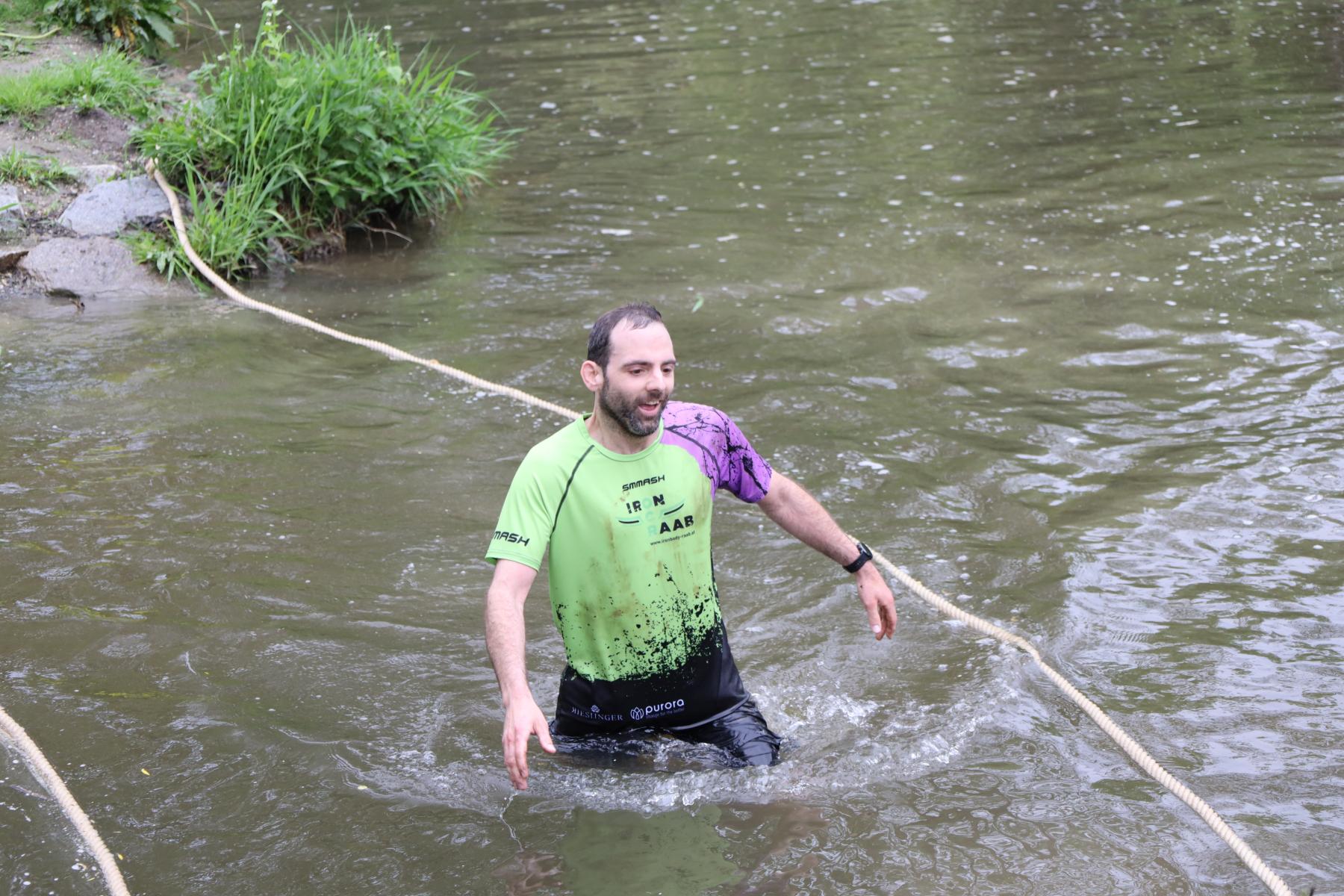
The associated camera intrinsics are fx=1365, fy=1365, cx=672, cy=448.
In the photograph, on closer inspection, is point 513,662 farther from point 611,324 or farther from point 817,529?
point 817,529

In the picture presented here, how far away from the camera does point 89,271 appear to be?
8.94 m

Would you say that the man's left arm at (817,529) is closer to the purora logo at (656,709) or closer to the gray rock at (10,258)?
the purora logo at (656,709)

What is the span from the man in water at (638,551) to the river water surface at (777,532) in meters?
0.27

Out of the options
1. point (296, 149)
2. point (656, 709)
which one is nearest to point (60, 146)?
point (296, 149)

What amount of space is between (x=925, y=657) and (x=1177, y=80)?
10.3 m

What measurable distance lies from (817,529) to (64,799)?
7.75 ft

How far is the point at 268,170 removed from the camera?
30.6ft

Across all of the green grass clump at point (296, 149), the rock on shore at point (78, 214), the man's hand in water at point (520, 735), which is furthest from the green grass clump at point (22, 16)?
the man's hand in water at point (520, 735)

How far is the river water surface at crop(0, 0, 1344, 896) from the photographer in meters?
4.08

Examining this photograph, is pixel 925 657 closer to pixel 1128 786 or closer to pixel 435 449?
pixel 1128 786

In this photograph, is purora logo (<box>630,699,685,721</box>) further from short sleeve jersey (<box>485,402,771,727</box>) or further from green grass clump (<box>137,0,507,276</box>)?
green grass clump (<box>137,0,507,276</box>)

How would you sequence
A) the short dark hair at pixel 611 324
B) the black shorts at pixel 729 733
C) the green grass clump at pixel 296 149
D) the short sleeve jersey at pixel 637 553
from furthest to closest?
the green grass clump at pixel 296 149 < the black shorts at pixel 729 733 < the short sleeve jersey at pixel 637 553 < the short dark hair at pixel 611 324

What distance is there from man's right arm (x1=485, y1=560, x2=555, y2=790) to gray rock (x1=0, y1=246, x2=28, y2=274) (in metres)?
6.56

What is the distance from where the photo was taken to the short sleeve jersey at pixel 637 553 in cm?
376
